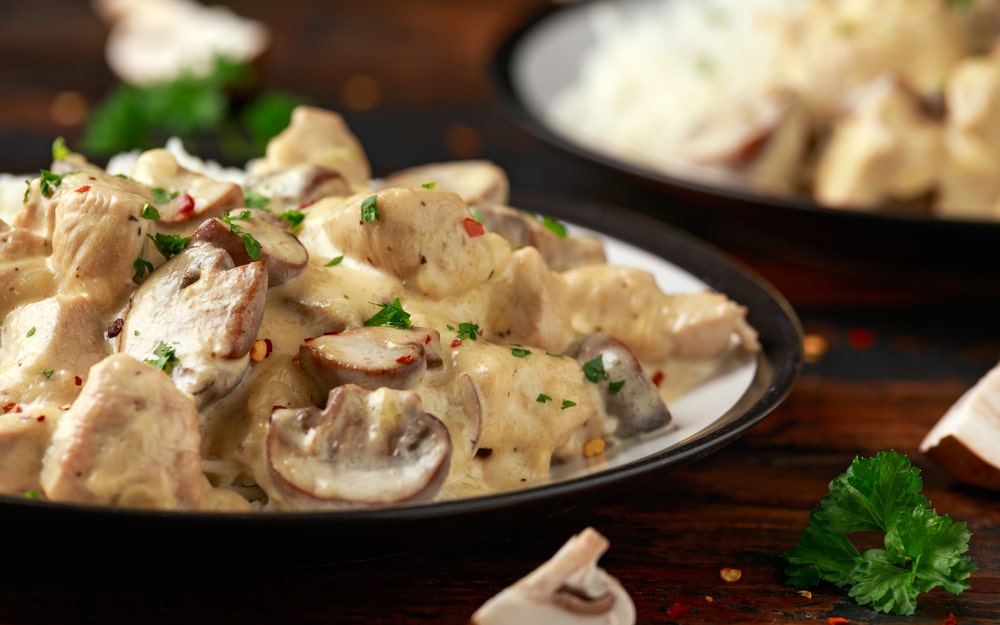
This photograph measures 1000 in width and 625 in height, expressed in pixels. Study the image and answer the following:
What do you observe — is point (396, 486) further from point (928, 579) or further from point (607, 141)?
point (607, 141)

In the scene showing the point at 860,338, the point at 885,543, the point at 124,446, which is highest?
the point at 124,446

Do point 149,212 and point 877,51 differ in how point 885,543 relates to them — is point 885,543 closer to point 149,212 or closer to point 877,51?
point 149,212

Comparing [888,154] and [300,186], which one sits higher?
[300,186]

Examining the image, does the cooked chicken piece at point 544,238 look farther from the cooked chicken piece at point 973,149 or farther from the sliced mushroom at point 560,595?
the cooked chicken piece at point 973,149

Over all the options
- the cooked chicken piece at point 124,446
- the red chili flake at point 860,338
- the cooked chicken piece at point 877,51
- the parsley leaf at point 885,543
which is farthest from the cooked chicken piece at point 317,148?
the cooked chicken piece at point 877,51

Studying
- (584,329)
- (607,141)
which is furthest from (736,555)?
(607,141)

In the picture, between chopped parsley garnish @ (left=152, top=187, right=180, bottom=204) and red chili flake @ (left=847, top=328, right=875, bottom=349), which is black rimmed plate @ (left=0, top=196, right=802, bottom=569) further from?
red chili flake @ (left=847, top=328, right=875, bottom=349)

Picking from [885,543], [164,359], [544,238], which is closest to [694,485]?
[885,543]
